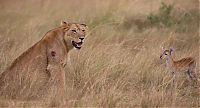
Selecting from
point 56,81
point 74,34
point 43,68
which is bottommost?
point 56,81

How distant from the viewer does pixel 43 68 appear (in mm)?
7211

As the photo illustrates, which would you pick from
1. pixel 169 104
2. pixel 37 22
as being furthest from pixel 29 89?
pixel 37 22

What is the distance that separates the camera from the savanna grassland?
715 centimetres

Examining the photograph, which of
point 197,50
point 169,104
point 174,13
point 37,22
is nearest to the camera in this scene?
point 169,104

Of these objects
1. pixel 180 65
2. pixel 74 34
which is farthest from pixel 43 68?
pixel 180 65

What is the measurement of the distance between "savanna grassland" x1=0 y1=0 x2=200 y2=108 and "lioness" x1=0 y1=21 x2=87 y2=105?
264mm

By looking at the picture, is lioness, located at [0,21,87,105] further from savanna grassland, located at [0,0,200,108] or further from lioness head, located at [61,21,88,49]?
savanna grassland, located at [0,0,200,108]

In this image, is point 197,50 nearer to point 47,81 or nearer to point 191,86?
point 191,86

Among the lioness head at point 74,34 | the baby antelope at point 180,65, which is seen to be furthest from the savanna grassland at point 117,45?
the lioness head at point 74,34

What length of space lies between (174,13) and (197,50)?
4169 mm

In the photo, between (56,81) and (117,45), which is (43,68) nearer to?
(56,81)

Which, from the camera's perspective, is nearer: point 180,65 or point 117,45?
point 180,65

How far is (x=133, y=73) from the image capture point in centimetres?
834

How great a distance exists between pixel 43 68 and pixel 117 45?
2.52 meters
